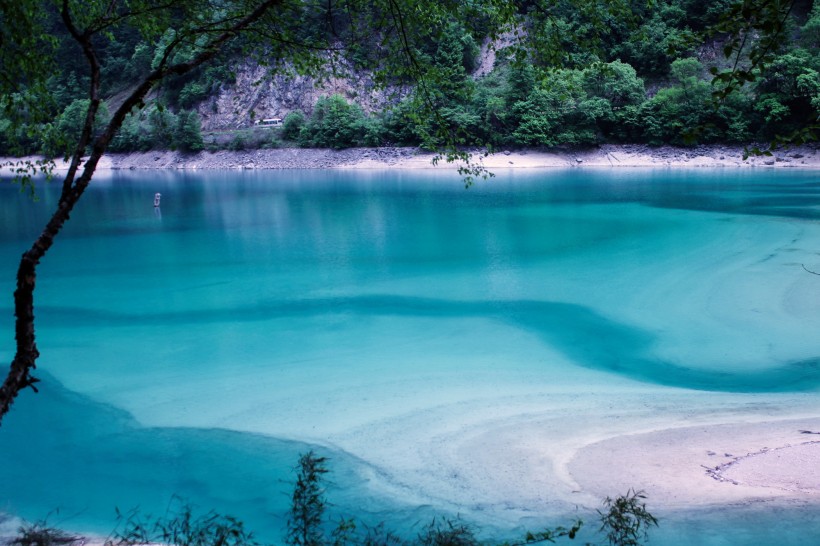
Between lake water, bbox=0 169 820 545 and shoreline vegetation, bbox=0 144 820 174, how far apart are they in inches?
889

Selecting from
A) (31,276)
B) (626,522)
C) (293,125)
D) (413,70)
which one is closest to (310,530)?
(626,522)

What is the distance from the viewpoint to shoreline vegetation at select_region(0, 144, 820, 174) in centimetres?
4572

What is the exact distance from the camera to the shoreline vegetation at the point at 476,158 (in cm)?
4572

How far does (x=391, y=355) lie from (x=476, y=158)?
36834 mm

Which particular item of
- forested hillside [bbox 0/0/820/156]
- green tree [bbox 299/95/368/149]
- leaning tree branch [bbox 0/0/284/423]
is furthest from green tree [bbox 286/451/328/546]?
green tree [bbox 299/95/368/149]

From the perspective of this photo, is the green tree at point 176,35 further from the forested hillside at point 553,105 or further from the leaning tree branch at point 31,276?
the forested hillside at point 553,105

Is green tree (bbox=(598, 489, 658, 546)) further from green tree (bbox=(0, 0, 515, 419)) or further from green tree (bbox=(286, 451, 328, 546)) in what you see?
green tree (bbox=(0, 0, 515, 419))

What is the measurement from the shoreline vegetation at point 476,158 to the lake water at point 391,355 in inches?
889

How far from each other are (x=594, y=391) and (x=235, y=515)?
205 inches

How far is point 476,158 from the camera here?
46.1 metres

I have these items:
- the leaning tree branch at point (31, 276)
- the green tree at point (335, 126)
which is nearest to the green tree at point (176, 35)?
the leaning tree branch at point (31, 276)

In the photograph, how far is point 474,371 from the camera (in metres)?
10.0

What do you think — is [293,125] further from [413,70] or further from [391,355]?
[413,70]

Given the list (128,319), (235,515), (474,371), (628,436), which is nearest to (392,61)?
(235,515)
